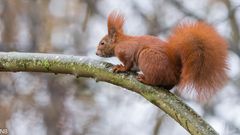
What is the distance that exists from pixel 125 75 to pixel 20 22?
11.5 ft

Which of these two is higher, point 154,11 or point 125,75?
point 125,75

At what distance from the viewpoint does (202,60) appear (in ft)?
7.30

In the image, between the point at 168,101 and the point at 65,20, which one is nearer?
the point at 168,101

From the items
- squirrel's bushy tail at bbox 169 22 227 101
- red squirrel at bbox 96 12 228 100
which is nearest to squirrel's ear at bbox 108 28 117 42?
red squirrel at bbox 96 12 228 100

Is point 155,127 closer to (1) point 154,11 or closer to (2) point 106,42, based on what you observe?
(1) point 154,11

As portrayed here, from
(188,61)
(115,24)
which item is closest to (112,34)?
(115,24)

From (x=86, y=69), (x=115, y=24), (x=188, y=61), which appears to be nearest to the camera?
(x=86, y=69)

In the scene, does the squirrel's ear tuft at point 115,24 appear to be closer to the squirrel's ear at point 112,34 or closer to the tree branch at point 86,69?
the squirrel's ear at point 112,34

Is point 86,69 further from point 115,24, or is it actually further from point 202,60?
point 115,24

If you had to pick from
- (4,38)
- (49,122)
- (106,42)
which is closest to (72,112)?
(49,122)

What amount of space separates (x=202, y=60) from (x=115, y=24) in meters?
0.63

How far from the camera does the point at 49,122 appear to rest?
455cm

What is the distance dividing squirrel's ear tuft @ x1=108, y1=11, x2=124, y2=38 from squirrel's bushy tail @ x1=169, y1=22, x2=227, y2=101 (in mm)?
497

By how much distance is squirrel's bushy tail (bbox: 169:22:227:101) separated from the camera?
2.20m
